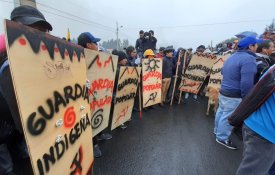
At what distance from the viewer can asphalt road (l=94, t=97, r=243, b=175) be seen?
3.32 m

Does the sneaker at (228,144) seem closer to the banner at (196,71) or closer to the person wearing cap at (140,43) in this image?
the banner at (196,71)

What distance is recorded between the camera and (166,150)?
156 inches

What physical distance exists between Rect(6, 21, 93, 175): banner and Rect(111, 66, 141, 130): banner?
6.46ft

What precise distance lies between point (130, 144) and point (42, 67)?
3.05 m

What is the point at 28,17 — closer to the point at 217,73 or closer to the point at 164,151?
the point at 164,151

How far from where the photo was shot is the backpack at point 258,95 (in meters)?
2.04

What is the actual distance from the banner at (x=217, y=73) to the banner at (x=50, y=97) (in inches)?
198

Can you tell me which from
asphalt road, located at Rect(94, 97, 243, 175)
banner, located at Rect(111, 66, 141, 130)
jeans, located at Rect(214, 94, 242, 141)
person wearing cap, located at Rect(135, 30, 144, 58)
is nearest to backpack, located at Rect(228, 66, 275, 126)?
asphalt road, located at Rect(94, 97, 243, 175)

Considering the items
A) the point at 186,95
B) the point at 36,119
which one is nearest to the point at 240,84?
the point at 36,119

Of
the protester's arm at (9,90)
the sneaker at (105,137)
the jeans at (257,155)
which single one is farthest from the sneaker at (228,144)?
the protester's arm at (9,90)

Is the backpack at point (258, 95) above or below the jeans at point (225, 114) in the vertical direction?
above

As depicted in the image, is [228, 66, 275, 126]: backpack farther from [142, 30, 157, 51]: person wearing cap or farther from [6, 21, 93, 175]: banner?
[142, 30, 157, 51]: person wearing cap

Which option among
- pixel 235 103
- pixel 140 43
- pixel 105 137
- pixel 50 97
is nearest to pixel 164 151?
pixel 105 137

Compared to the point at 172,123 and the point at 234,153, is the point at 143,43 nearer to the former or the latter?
the point at 172,123
